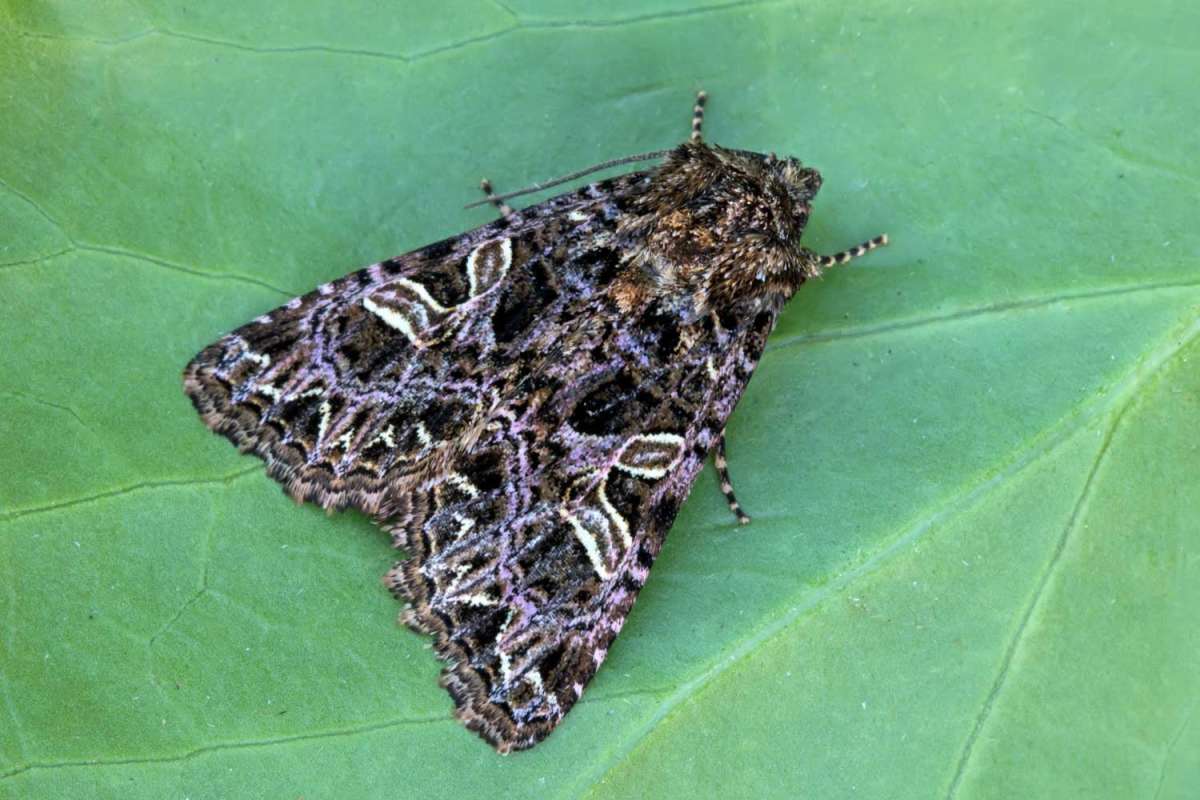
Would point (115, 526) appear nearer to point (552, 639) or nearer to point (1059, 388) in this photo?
point (552, 639)

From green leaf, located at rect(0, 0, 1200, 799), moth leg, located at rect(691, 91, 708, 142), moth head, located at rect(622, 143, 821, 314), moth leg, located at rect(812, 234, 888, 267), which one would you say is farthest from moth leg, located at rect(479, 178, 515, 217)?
moth leg, located at rect(812, 234, 888, 267)

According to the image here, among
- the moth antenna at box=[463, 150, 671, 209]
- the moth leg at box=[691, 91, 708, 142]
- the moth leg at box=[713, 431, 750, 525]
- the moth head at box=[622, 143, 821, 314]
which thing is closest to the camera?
the moth head at box=[622, 143, 821, 314]

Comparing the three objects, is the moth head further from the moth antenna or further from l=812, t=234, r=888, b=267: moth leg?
l=812, t=234, r=888, b=267: moth leg

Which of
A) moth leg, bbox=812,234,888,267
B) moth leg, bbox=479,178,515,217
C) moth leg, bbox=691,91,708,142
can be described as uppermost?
moth leg, bbox=691,91,708,142

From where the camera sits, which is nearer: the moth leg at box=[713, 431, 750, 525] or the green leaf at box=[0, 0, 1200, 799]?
the green leaf at box=[0, 0, 1200, 799]

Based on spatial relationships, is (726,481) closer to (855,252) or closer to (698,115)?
(855,252)

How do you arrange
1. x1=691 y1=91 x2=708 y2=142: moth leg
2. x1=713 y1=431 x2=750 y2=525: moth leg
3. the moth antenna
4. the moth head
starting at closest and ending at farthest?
the moth head, the moth antenna, x1=713 y1=431 x2=750 y2=525: moth leg, x1=691 y1=91 x2=708 y2=142: moth leg

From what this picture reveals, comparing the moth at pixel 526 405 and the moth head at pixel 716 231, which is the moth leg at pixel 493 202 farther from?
the moth head at pixel 716 231

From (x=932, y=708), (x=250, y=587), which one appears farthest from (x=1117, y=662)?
(x=250, y=587)
